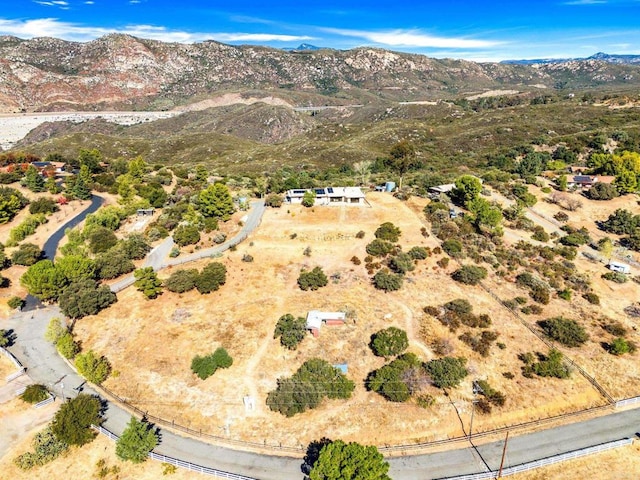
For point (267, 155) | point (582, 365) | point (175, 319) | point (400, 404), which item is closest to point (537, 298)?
point (582, 365)

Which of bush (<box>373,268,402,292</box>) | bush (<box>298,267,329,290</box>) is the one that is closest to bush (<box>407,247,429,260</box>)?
bush (<box>373,268,402,292</box>)

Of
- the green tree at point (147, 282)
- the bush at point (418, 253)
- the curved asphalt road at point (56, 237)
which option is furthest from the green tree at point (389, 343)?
the curved asphalt road at point (56, 237)

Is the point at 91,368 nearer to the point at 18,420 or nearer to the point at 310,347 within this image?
the point at 18,420

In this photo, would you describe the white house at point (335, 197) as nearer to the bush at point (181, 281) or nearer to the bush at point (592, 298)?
the bush at point (181, 281)

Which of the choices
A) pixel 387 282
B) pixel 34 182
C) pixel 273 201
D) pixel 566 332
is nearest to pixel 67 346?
pixel 387 282

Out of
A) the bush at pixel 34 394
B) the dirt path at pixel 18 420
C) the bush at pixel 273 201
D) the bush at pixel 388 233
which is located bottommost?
the dirt path at pixel 18 420

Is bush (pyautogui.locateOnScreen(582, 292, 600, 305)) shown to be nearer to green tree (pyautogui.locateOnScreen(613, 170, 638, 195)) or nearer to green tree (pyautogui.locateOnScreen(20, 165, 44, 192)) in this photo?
green tree (pyautogui.locateOnScreen(613, 170, 638, 195))
